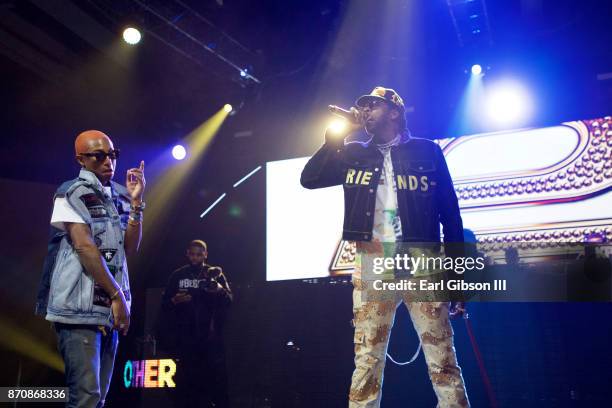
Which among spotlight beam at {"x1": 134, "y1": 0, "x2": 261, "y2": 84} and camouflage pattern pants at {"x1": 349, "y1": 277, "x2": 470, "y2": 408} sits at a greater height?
spotlight beam at {"x1": 134, "y1": 0, "x2": 261, "y2": 84}

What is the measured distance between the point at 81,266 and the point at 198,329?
3229 millimetres

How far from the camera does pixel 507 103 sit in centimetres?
675

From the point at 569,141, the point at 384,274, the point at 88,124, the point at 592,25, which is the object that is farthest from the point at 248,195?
the point at 384,274

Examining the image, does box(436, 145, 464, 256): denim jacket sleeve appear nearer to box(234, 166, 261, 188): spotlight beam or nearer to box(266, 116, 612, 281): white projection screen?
box(266, 116, 612, 281): white projection screen

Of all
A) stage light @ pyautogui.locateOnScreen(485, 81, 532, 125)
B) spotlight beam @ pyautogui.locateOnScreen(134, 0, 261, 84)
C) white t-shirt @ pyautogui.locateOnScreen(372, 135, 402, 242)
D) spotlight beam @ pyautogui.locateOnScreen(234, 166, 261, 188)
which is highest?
spotlight beam @ pyautogui.locateOnScreen(134, 0, 261, 84)

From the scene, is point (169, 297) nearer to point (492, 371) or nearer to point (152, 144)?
point (152, 144)

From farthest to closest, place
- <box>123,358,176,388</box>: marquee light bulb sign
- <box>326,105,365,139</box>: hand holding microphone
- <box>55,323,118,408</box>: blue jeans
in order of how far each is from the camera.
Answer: <box>123,358,176,388</box>: marquee light bulb sign → <box>326,105,365,139</box>: hand holding microphone → <box>55,323,118,408</box>: blue jeans

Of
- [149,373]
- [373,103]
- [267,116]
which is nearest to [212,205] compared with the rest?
[267,116]

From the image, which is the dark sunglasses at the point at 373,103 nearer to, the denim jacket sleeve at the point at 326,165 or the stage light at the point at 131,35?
the denim jacket sleeve at the point at 326,165

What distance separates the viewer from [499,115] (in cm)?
677

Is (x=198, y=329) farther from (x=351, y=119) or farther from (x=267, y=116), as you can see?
(x=267, y=116)

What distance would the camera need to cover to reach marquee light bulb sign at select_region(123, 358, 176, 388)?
5.52 meters

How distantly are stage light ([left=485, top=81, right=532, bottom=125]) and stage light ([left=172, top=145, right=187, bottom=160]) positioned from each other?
4022mm

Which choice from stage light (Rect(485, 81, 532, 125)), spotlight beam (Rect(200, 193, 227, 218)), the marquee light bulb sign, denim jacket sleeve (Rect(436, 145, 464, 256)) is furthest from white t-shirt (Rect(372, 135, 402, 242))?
spotlight beam (Rect(200, 193, 227, 218))
